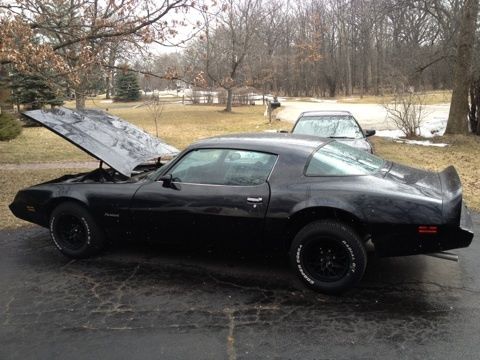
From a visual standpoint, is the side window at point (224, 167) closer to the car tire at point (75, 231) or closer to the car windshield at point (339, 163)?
the car windshield at point (339, 163)

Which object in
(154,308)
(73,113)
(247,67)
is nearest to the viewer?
(154,308)

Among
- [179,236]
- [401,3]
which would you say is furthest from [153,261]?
[401,3]

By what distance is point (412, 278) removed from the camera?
162 inches

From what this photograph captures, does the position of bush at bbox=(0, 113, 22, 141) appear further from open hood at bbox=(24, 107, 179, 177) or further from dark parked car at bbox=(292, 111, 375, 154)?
open hood at bbox=(24, 107, 179, 177)

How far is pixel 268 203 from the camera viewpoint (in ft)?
12.9

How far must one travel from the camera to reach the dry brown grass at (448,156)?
29.1 feet

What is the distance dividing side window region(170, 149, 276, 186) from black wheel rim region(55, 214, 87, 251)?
1255mm

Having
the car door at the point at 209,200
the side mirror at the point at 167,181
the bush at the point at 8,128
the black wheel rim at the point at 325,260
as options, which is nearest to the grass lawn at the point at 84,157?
the bush at the point at 8,128

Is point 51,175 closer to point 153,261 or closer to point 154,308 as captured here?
point 153,261

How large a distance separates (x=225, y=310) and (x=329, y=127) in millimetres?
6786

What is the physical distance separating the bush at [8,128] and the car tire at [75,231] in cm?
1373

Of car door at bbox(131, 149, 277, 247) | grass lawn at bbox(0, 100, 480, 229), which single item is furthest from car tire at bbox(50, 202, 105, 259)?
grass lawn at bbox(0, 100, 480, 229)

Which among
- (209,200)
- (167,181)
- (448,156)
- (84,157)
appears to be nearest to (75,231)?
(167,181)

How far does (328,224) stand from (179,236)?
1429 millimetres
